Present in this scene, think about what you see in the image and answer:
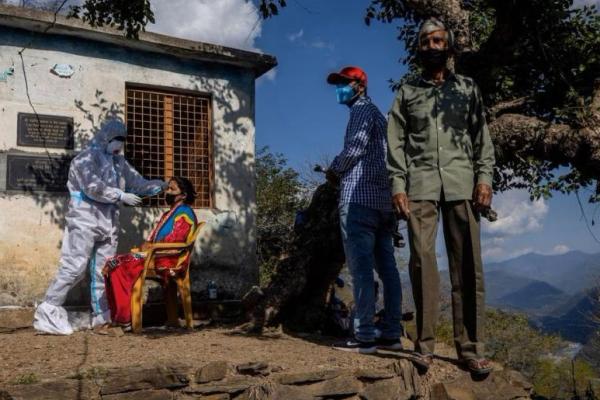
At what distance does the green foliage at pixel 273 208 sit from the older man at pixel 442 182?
31.5 feet

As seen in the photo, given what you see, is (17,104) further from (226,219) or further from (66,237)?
(226,219)

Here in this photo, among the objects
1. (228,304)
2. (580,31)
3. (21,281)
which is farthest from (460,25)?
(21,281)

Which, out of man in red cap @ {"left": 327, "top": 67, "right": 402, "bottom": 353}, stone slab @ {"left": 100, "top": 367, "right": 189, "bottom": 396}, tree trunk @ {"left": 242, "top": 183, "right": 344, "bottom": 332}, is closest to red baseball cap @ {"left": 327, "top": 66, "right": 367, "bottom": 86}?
man in red cap @ {"left": 327, "top": 67, "right": 402, "bottom": 353}

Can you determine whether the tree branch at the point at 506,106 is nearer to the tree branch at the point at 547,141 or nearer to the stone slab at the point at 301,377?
the tree branch at the point at 547,141

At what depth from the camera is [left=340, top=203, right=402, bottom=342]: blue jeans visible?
493 cm

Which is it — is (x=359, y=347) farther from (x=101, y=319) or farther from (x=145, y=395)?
(x=101, y=319)

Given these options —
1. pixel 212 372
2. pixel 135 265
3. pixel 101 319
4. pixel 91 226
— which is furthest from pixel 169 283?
pixel 212 372

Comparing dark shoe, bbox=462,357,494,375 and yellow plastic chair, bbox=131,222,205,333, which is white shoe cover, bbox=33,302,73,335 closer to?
yellow plastic chair, bbox=131,222,205,333

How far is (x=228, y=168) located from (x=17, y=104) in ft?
8.70

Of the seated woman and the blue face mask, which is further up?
the blue face mask

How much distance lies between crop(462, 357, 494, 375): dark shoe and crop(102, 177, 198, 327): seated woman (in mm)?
3323

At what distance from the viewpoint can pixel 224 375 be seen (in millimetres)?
4375

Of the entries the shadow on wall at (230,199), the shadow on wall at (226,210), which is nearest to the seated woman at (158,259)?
the shadow on wall at (226,210)

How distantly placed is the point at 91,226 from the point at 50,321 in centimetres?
100
